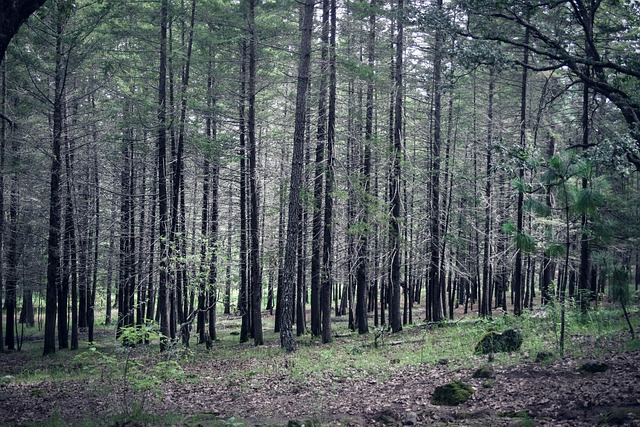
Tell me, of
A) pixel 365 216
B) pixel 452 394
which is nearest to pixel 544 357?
pixel 452 394

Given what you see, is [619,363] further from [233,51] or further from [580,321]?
[233,51]

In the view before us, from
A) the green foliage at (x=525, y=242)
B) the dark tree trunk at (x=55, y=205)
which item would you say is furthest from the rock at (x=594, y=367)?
the dark tree trunk at (x=55, y=205)

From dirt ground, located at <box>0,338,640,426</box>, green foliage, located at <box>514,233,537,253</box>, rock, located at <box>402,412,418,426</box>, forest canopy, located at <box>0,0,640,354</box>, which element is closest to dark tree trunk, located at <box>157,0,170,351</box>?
forest canopy, located at <box>0,0,640,354</box>

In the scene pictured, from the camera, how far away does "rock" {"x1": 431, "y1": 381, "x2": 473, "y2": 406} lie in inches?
313

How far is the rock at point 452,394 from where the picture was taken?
7.95m

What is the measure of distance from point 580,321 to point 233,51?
1555cm

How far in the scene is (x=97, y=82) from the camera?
21844 millimetres

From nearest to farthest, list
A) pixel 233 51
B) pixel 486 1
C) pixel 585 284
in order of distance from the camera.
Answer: pixel 486 1, pixel 585 284, pixel 233 51

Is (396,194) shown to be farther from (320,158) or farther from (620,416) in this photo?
(620,416)

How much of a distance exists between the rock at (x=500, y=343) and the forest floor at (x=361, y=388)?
24cm

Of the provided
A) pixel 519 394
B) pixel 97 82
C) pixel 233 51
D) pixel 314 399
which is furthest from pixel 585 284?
pixel 97 82

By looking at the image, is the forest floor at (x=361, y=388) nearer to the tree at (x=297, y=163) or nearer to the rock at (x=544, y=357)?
the rock at (x=544, y=357)

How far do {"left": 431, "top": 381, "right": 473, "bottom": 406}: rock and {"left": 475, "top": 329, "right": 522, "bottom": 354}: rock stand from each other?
149 inches

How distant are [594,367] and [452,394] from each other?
8.50 feet
